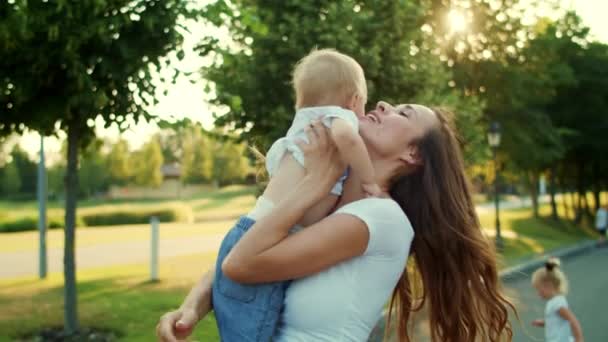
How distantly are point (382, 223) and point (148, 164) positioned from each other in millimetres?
72684

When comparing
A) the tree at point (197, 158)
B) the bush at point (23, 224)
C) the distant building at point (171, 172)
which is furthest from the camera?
the distant building at point (171, 172)

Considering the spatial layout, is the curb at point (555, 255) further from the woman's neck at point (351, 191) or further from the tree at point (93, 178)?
the tree at point (93, 178)

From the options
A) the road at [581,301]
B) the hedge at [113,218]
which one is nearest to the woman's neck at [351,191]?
the road at [581,301]

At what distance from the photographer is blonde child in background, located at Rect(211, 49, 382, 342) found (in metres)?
1.98

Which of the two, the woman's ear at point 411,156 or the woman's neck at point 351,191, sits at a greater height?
the woman's ear at point 411,156

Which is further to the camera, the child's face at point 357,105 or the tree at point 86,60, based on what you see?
the tree at point 86,60

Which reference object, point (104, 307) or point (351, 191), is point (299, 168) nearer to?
point (351, 191)

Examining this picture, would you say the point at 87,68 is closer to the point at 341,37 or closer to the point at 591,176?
the point at 341,37

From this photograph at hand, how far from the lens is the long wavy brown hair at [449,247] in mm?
2303

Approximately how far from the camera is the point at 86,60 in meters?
7.12

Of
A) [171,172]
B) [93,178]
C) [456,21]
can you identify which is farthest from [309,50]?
[171,172]

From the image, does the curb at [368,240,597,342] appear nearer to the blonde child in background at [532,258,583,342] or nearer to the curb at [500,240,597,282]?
the curb at [500,240,597,282]

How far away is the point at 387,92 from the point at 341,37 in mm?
1263

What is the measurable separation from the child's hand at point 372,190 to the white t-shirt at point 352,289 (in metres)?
0.05
